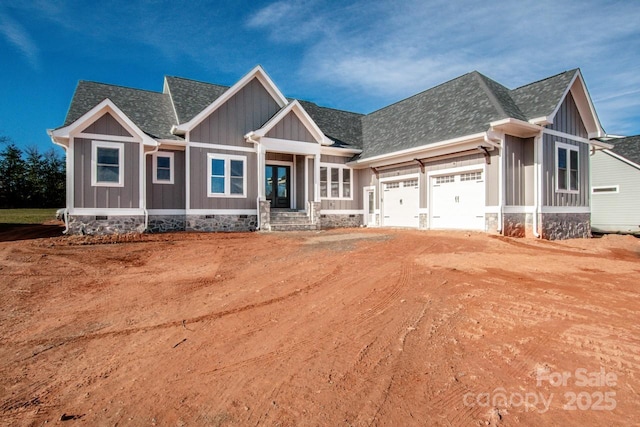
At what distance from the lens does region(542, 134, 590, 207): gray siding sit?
508 inches

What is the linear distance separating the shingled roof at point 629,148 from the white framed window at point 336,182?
15.8 meters

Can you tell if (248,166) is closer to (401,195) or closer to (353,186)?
(353,186)

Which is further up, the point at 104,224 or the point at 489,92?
the point at 489,92

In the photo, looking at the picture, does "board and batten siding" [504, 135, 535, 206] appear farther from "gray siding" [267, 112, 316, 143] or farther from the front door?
the front door

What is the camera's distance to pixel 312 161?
16484 millimetres

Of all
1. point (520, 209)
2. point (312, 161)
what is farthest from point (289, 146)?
point (520, 209)

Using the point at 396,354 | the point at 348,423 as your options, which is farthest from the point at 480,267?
the point at 348,423

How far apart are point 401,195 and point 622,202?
44.6 ft

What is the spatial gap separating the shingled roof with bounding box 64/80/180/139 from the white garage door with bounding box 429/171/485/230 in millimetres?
10900

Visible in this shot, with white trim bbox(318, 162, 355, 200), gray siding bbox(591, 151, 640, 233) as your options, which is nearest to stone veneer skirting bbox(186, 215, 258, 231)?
white trim bbox(318, 162, 355, 200)

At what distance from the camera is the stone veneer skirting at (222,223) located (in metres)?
13.7

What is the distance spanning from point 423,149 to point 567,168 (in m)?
5.81

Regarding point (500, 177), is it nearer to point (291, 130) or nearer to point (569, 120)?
point (569, 120)

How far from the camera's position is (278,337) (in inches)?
147
